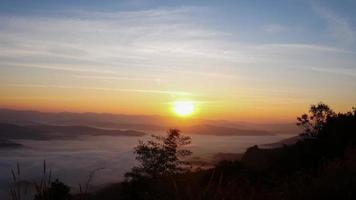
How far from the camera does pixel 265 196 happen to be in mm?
8148

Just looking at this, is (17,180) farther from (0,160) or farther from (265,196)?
(0,160)

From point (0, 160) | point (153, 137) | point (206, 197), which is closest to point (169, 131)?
point (153, 137)

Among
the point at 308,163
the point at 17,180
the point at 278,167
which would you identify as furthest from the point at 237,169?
the point at 17,180

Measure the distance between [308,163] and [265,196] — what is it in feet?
45.2

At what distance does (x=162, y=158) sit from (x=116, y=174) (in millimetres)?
73323

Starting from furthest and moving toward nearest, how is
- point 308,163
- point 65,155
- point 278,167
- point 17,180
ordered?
1. point 65,155
2. point 278,167
3. point 308,163
4. point 17,180

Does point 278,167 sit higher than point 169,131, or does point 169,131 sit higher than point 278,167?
point 169,131

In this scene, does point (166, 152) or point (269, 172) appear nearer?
point (269, 172)

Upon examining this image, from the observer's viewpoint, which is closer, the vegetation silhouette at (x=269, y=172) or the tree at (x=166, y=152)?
the vegetation silhouette at (x=269, y=172)

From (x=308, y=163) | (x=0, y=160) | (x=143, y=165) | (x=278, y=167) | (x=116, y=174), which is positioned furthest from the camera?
(x=0, y=160)

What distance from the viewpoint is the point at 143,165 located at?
111 feet

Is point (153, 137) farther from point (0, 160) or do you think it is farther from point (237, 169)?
point (0, 160)

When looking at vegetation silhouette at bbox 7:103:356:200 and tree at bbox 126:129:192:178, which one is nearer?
vegetation silhouette at bbox 7:103:356:200

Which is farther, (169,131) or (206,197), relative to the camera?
(169,131)
